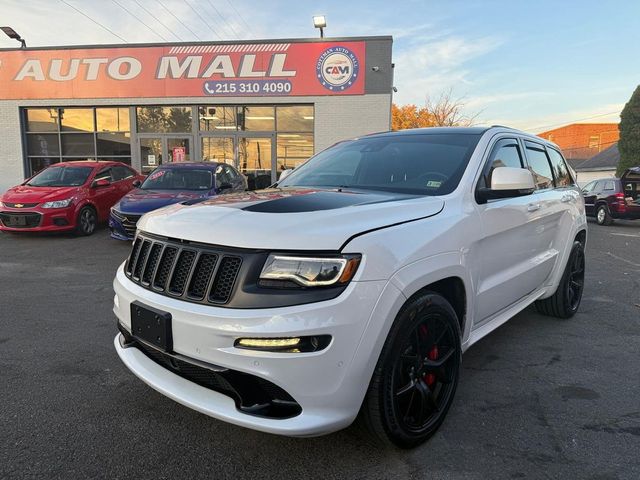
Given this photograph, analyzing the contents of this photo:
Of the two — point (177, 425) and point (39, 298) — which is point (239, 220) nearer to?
point (177, 425)

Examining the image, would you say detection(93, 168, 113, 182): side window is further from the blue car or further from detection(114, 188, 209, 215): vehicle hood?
detection(114, 188, 209, 215): vehicle hood

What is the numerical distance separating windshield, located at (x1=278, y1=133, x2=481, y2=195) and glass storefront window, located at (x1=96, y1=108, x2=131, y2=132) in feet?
49.1

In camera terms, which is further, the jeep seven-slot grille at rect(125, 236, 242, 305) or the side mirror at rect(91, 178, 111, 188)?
the side mirror at rect(91, 178, 111, 188)

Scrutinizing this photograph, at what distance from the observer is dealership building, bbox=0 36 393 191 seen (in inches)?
603

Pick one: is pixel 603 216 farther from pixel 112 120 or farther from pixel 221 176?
pixel 112 120

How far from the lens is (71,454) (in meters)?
2.37

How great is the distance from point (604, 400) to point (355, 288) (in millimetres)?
2148

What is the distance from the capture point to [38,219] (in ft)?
29.6

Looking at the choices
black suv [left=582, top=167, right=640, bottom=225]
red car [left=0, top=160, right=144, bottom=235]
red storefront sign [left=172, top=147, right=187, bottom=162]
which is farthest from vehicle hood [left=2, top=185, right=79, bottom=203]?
black suv [left=582, top=167, right=640, bottom=225]

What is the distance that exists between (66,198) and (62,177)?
1.20 m

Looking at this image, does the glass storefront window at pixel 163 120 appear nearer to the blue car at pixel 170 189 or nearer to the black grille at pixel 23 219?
the blue car at pixel 170 189

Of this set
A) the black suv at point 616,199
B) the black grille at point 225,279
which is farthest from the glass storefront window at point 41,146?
the black suv at point 616,199

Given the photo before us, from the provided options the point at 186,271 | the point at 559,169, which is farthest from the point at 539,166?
the point at 186,271

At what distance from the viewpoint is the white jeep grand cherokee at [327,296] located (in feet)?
6.41
